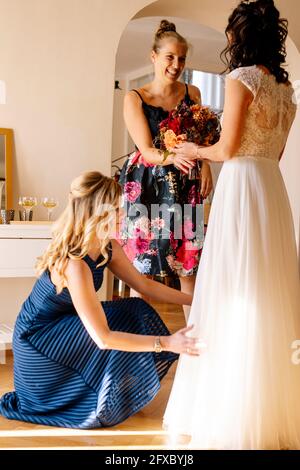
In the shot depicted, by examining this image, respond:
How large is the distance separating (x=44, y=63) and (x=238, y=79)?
1905 mm

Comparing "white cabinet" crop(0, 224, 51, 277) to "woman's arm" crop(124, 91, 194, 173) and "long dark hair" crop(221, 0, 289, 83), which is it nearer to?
"woman's arm" crop(124, 91, 194, 173)

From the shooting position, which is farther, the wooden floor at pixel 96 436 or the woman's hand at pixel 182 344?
the wooden floor at pixel 96 436

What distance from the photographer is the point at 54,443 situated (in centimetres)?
235

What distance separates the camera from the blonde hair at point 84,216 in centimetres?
235

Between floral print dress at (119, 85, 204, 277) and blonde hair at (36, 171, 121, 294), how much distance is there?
2.14 feet

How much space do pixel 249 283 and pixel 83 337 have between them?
0.68 meters

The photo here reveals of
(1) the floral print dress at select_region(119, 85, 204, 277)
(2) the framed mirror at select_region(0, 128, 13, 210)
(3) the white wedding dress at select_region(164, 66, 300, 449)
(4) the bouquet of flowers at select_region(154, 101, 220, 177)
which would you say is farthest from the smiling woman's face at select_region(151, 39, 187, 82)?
(2) the framed mirror at select_region(0, 128, 13, 210)

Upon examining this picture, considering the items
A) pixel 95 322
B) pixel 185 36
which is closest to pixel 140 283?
pixel 95 322

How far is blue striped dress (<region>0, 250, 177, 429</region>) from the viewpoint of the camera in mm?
2477

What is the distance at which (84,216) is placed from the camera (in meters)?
2.35

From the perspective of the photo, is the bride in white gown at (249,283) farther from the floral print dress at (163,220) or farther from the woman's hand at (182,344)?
the floral print dress at (163,220)

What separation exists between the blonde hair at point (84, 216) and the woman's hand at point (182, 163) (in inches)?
21.0

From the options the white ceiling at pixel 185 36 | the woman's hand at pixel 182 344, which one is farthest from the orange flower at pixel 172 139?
the white ceiling at pixel 185 36

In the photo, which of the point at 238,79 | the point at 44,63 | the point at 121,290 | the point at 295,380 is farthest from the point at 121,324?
the point at 121,290
